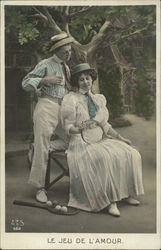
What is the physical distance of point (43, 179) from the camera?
1.68 metres

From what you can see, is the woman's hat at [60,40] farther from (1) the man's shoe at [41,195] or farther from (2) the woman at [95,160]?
(1) the man's shoe at [41,195]

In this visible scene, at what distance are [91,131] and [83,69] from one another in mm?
229

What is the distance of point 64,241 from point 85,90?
22.1 inches

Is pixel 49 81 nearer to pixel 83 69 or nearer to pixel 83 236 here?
pixel 83 69

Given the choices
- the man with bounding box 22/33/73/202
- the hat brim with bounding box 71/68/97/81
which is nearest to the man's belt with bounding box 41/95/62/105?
the man with bounding box 22/33/73/202

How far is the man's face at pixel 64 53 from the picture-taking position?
167 centimetres

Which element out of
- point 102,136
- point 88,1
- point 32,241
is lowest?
point 32,241

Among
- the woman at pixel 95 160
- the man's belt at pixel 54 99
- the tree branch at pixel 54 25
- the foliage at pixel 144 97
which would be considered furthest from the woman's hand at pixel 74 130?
the tree branch at pixel 54 25

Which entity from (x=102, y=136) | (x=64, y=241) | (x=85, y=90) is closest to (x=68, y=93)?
(x=85, y=90)

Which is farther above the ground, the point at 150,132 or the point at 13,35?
the point at 13,35

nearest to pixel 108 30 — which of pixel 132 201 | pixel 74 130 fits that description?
pixel 74 130

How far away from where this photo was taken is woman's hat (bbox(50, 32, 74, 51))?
1663mm

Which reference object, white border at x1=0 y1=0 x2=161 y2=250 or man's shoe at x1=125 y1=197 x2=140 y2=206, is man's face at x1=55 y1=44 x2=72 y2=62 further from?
man's shoe at x1=125 y1=197 x2=140 y2=206

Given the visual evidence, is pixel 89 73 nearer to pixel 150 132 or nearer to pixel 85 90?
pixel 85 90
